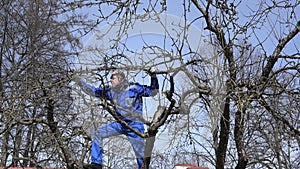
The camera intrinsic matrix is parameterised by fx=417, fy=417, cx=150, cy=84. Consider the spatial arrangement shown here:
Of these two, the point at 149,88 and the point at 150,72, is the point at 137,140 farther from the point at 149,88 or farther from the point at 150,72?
the point at 150,72

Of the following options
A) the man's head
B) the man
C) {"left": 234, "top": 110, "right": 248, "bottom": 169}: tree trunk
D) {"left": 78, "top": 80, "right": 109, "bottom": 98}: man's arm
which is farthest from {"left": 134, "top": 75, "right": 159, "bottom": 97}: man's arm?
{"left": 234, "top": 110, "right": 248, "bottom": 169}: tree trunk

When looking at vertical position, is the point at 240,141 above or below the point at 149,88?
below

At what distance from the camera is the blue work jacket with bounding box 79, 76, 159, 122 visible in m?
3.24

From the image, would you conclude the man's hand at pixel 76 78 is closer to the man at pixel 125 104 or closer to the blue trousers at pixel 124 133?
the man at pixel 125 104

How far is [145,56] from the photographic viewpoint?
10.5 feet

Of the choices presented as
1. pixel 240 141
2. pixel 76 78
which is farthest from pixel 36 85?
pixel 240 141

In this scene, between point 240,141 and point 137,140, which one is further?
point 240,141

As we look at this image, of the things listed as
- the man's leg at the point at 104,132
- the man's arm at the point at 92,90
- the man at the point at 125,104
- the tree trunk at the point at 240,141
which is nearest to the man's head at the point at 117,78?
the man at the point at 125,104

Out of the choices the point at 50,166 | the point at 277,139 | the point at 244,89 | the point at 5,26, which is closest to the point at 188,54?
the point at 244,89

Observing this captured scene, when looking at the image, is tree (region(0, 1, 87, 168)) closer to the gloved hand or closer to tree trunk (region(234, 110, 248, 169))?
the gloved hand

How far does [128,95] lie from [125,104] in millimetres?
99

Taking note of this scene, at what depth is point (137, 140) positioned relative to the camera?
11.5 ft

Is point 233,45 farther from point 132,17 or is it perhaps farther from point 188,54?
point 132,17

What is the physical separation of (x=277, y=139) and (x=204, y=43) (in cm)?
122
